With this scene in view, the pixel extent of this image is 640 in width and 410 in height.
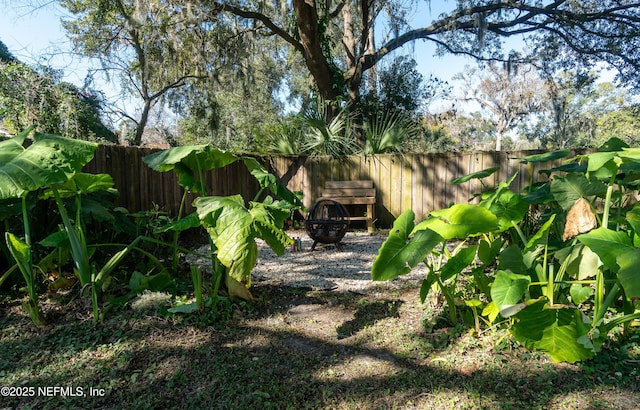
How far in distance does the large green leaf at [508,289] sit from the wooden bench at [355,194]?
3.98 metres

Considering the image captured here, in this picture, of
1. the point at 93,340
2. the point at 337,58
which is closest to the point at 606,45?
the point at 337,58

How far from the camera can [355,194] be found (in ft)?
19.7

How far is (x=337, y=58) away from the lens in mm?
15414

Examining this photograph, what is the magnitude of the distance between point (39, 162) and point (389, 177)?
4.96m

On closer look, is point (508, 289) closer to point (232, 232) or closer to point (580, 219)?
point (580, 219)

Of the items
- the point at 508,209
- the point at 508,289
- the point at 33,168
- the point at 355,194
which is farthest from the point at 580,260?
the point at 355,194

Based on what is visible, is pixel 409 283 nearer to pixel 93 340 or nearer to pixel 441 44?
pixel 93 340

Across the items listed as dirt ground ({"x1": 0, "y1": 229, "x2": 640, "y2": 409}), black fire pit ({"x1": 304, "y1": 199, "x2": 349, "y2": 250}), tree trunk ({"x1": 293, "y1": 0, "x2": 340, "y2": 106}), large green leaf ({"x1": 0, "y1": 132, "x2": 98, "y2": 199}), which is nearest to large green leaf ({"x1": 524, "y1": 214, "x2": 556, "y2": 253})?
dirt ground ({"x1": 0, "y1": 229, "x2": 640, "y2": 409})

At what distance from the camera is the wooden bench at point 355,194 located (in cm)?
586

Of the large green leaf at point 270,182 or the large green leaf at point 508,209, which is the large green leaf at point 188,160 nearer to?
the large green leaf at point 270,182

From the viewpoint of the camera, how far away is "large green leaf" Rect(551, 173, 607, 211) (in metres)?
2.06

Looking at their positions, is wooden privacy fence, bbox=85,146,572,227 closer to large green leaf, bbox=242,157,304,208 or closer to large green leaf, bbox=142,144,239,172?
large green leaf, bbox=142,144,239,172

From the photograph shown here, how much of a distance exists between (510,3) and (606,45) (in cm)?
298

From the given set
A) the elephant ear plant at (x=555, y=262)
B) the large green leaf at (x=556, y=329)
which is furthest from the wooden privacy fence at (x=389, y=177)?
the large green leaf at (x=556, y=329)
